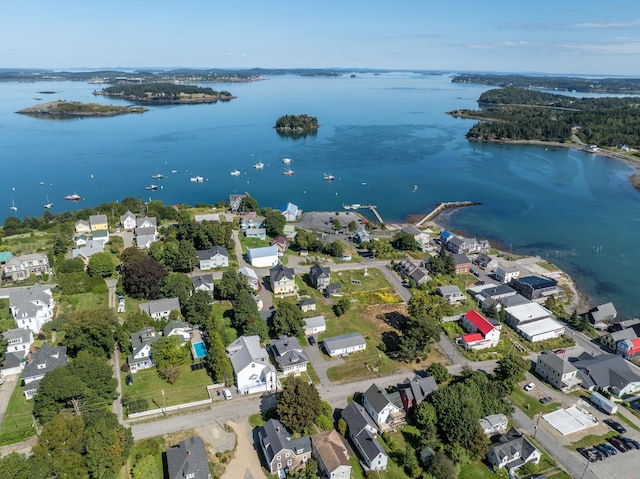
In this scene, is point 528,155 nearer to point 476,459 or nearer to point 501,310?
point 501,310

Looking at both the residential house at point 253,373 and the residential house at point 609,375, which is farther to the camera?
the residential house at point 609,375

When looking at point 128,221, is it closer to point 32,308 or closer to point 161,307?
point 32,308

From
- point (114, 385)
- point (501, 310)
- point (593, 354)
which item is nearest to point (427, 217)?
point (501, 310)

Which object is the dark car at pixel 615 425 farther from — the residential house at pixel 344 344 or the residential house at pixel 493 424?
the residential house at pixel 344 344

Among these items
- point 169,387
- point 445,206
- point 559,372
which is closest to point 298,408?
point 169,387

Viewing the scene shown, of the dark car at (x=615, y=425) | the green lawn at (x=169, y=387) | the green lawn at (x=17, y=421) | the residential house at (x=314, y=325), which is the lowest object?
the dark car at (x=615, y=425)

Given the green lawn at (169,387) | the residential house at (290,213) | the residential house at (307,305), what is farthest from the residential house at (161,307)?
the residential house at (290,213)

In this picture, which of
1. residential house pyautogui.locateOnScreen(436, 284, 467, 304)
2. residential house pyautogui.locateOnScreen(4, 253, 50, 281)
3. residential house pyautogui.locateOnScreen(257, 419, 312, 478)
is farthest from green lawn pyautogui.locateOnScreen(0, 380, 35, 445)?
residential house pyautogui.locateOnScreen(436, 284, 467, 304)
